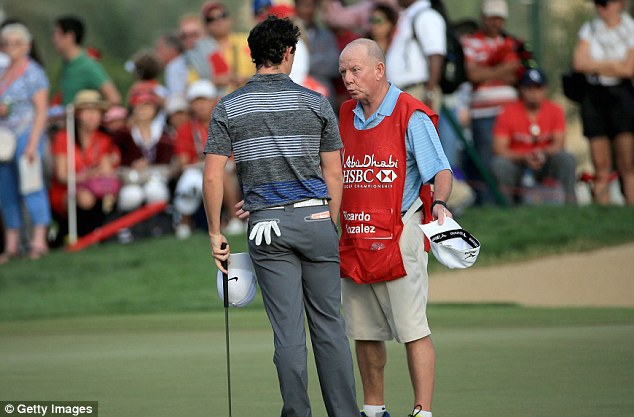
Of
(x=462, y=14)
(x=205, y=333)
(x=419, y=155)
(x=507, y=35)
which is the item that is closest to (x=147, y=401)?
(x=419, y=155)

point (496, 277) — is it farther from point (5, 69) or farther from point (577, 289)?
point (5, 69)

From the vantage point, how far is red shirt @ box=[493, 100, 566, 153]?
1592 centimetres

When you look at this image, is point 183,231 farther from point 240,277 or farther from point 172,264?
point 240,277

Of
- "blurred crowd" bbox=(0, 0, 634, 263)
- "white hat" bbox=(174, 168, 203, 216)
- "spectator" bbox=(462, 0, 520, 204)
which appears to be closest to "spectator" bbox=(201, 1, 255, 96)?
"blurred crowd" bbox=(0, 0, 634, 263)

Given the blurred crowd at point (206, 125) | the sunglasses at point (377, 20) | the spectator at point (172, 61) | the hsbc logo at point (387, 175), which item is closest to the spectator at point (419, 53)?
the sunglasses at point (377, 20)

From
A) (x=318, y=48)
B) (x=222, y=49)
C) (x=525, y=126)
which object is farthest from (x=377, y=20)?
(x=222, y=49)

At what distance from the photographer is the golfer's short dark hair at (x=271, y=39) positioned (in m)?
6.40

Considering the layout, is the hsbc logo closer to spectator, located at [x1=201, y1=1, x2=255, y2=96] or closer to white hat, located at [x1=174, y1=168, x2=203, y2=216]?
white hat, located at [x1=174, y1=168, x2=203, y2=216]

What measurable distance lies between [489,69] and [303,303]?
1033 cm

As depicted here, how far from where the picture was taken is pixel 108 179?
16.5 meters

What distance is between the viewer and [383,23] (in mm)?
14719

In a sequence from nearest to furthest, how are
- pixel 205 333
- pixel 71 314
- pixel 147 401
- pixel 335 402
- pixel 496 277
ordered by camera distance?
pixel 335 402, pixel 147 401, pixel 205 333, pixel 71 314, pixel 496 277

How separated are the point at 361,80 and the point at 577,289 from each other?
26.7 ft

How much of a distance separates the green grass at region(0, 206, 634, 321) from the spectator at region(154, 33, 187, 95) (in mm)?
2156
